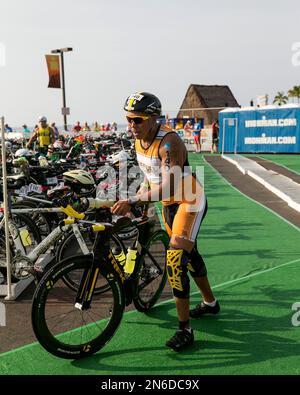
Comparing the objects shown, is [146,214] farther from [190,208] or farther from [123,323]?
[123,323]

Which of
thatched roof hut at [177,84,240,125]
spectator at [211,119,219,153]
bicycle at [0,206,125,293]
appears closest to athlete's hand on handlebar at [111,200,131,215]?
bicycle at [0,206,125,293]

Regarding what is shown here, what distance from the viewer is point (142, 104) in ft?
12.0

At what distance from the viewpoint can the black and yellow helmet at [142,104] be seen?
3.65 metres

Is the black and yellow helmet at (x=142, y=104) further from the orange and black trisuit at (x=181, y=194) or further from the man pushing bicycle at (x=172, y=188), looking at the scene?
the orange and black trisuit at (x=181, y=194)

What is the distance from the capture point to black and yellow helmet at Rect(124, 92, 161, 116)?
3648 mm

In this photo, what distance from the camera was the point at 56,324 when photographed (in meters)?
4.13

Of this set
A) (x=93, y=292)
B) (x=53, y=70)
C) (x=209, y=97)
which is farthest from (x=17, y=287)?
(x=209, y=97)

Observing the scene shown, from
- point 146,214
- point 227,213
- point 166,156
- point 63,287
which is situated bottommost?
point 227,213

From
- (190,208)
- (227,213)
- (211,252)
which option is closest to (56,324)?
(190,208)

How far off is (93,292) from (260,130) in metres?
21.9

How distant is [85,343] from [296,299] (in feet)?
7.75

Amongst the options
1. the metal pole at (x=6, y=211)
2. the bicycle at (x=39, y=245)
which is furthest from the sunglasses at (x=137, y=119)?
the metal pole at (x=6, y=211)

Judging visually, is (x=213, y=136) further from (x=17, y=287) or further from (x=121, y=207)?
(x=121, y=207)

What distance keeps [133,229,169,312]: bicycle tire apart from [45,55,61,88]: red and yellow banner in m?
23.0
